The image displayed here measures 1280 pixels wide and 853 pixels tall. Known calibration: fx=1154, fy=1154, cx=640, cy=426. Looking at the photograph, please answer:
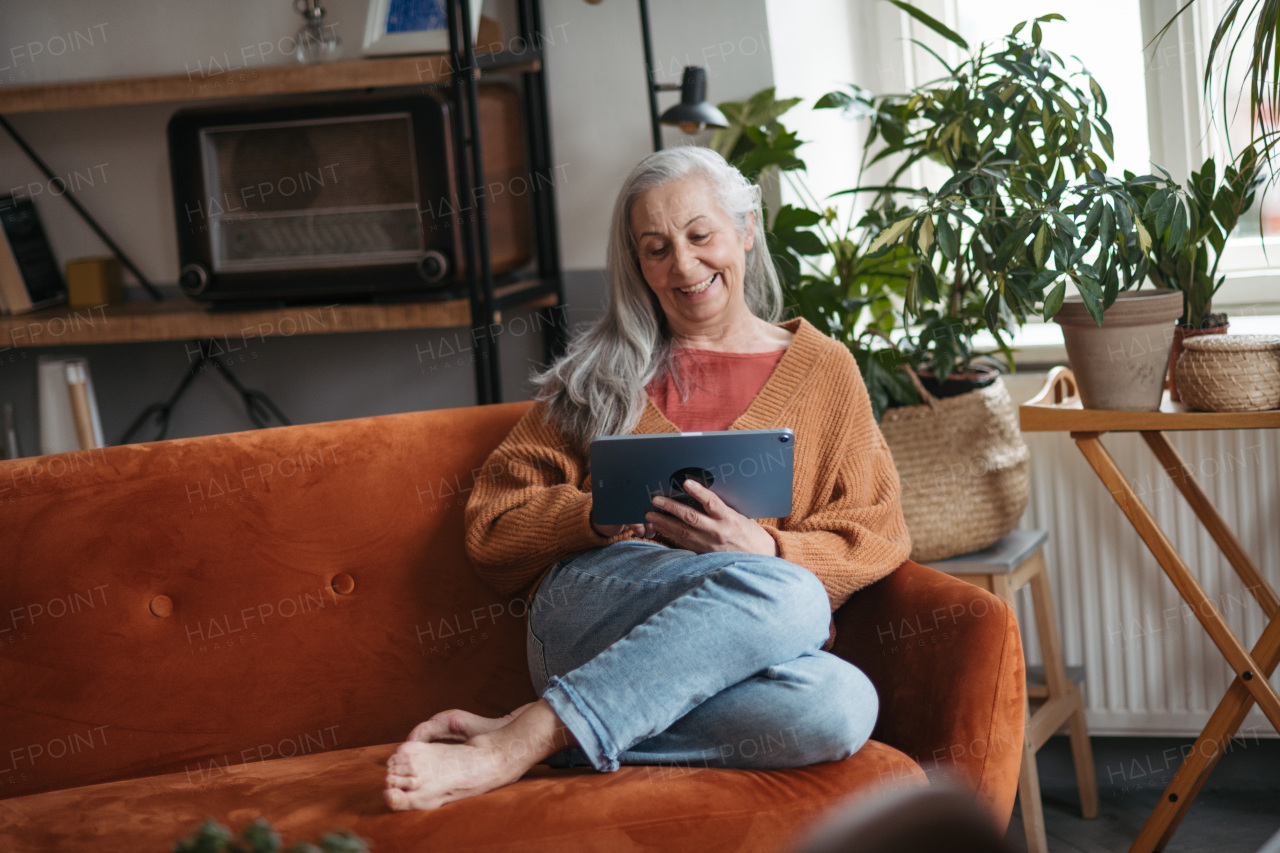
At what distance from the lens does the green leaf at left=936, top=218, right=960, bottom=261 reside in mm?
1583

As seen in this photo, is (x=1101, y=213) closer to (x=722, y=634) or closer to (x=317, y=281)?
(x=722, y=634)

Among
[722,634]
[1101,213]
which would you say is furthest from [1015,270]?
[722,634]

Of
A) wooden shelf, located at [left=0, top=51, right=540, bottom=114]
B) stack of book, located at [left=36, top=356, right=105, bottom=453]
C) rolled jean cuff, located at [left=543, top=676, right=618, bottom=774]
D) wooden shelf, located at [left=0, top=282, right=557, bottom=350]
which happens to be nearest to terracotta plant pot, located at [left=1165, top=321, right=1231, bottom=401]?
rolled jean cuff, located at [left=543, top=676, right=618, bottom=774]

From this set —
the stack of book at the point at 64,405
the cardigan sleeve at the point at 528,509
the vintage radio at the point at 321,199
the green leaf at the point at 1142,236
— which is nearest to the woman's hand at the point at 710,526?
the cardigan sleeve at the point at 528,509

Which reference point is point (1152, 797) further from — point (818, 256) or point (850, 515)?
point (818, 256)

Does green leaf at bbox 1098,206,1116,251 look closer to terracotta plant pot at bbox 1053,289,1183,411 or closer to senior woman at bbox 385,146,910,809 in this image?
terracotta plant pot at bbox 1053,289,1183,411

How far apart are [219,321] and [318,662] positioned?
81 centimetres

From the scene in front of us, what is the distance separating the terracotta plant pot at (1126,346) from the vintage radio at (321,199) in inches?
38.6

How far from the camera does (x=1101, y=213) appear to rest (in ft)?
4.94

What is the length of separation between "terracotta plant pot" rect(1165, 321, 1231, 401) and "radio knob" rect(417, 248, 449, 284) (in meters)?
1.15

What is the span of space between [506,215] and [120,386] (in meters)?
1.06

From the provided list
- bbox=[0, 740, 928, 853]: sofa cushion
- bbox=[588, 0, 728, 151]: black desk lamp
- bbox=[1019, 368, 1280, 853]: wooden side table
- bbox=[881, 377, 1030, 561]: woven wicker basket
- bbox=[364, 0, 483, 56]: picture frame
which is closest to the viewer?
bbox=[0, 740, 928, 853]: sofa cushion

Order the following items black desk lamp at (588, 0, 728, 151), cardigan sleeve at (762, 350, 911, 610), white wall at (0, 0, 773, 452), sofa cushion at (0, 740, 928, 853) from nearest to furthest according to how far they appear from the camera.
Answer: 1. sofa cushion at (0, 740, 928, 853)
2. cardigan sleeve at (762, 350, 911, 610)
3. black desk lamp at (588, 0, 728, 151)
4. white wall at (0, 0, 773, 452)

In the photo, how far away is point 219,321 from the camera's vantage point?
2.08 m
